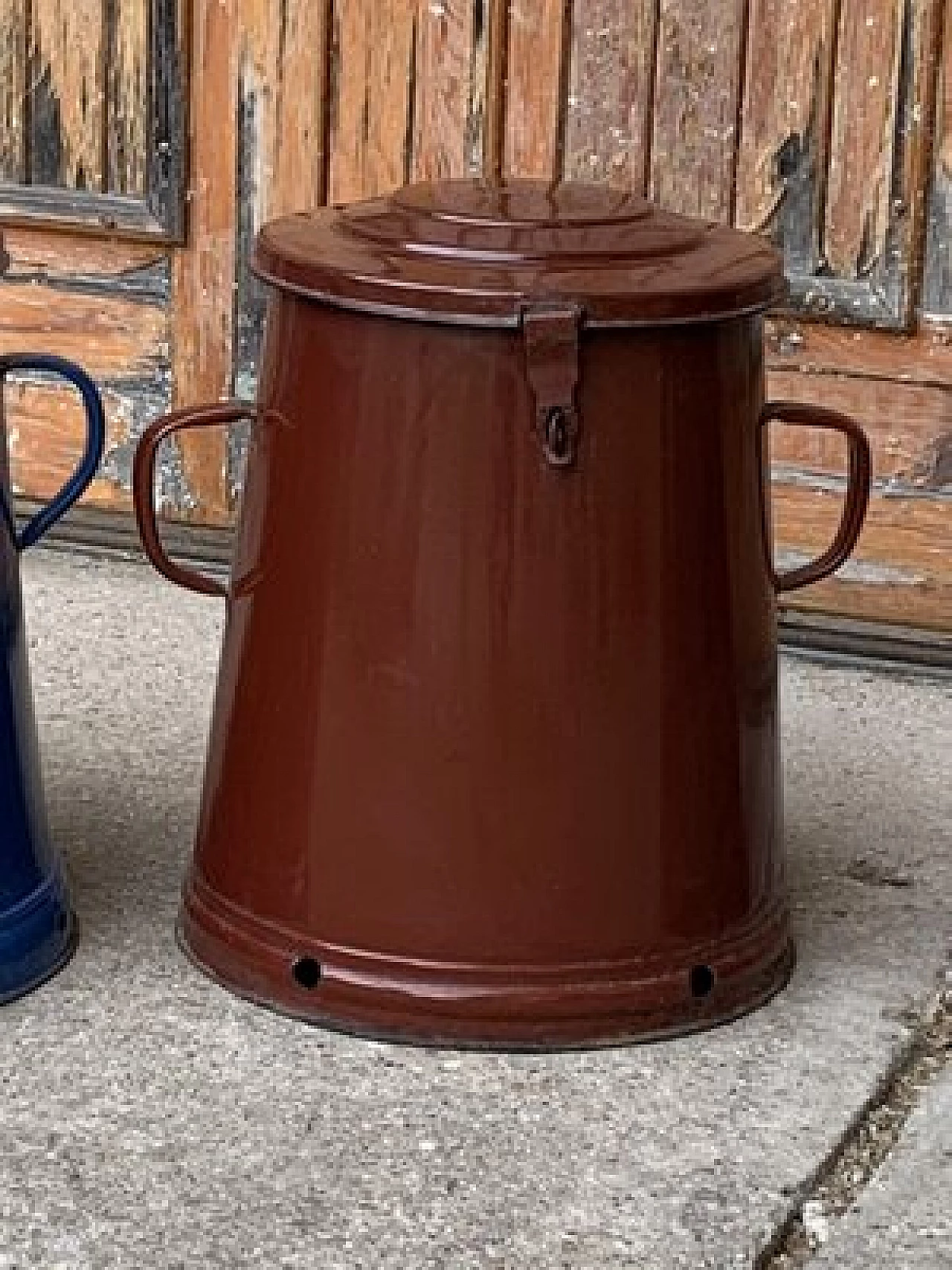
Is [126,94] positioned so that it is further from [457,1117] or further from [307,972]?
[457,1117]

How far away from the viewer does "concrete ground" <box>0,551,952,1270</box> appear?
2.31 m

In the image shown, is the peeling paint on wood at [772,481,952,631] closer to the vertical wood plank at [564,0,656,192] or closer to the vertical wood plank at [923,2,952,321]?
the vertical wood plank at [923,2,952,321]

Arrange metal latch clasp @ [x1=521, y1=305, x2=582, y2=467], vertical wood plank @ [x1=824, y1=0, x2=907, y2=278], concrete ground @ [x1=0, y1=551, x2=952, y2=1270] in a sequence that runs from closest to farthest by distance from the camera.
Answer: concrete ground @ [x1=0, y1=551, x2=952, y2=1270] < metal latch clasp @ [x1=521, y1=305, x2=582, y2=467] < vertical wood plank @ [x1=824, y1=0, x2=907, y2=278]

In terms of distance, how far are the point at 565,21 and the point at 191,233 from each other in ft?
2.06

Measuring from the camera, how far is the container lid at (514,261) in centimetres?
248

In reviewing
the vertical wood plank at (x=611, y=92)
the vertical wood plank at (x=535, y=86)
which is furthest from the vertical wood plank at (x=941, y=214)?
the vertical wood plank at (x=535, y=86)

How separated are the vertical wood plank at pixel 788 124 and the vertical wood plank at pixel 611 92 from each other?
14cm

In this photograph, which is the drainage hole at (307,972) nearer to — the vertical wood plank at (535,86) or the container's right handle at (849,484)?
the container's right handle at (849,484)

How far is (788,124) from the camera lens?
3.70 meters

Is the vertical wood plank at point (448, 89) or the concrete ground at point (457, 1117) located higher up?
the vertical wood plank at point (448, 89)

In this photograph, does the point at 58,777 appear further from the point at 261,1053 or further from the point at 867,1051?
the point at 867,1051

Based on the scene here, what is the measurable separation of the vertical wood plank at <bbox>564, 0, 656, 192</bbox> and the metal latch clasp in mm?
1337

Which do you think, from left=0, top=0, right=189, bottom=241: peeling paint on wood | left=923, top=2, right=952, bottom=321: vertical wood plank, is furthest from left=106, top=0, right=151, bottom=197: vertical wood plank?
left=923, top=2, right=952, bottom=321: vertical wood plank

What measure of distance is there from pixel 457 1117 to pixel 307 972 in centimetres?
25
